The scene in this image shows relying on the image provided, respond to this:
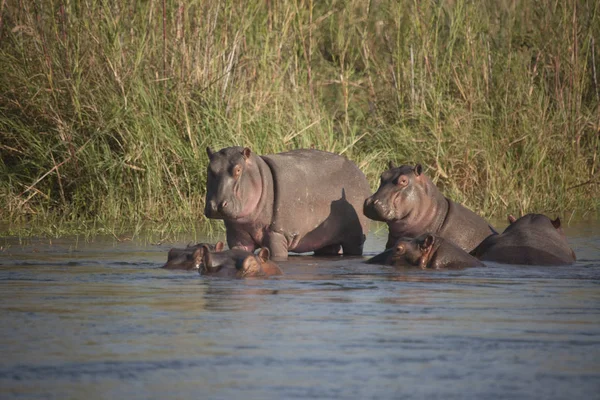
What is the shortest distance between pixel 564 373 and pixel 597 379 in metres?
0.12

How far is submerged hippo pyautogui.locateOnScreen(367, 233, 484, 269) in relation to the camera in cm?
702

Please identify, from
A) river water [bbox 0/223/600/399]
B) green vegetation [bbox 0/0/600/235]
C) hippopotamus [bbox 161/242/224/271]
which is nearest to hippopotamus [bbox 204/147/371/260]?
hippopotamus [bbox 161/242/224/271]

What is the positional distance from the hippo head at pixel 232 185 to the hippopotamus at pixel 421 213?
2.74 ft

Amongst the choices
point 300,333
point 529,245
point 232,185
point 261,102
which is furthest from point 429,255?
point 261,102

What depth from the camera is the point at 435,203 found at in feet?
26.5

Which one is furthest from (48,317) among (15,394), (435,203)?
(435,203)

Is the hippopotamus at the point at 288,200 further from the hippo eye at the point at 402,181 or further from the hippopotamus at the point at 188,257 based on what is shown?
the hippopotamus at the point at 188,257

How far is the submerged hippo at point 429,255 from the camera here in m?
7.02

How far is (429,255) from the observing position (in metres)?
7.08

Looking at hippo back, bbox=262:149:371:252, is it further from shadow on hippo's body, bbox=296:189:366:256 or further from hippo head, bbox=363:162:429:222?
hippo head, bbox=363:162:429:222

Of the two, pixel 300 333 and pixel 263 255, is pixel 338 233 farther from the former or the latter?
pixel 300 333

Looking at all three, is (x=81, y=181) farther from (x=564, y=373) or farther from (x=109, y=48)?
(x=564, y=373)

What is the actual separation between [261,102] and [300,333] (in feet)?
17.3

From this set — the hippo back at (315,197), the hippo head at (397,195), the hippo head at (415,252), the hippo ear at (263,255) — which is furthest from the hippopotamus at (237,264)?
the hippo head at (397,195)
